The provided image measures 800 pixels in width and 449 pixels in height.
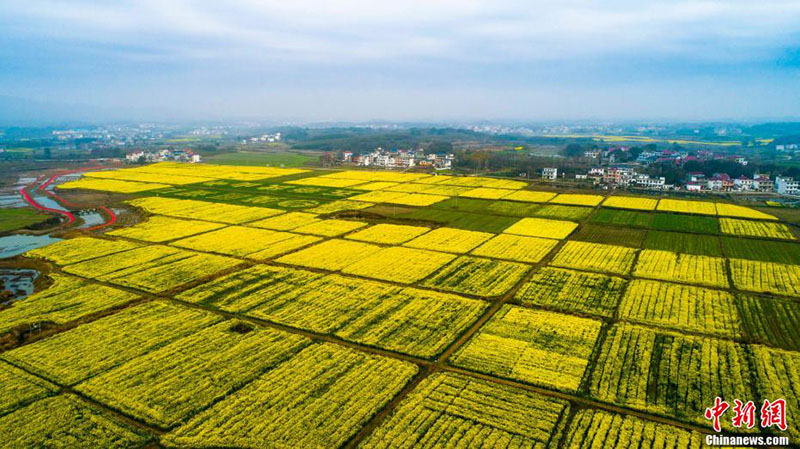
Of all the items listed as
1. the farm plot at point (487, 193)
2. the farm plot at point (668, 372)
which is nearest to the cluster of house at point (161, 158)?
the farm plot at point (487, 193)

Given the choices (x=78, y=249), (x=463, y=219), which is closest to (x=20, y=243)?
(x=78, y=249)

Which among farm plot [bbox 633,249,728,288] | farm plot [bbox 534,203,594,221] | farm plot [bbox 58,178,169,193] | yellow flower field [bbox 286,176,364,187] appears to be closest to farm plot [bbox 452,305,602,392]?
farm plot [bbox 633,249,728,288]

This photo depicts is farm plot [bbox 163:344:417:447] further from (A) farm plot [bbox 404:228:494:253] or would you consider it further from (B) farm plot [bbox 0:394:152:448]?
(A) farm plot [bbox 404:228:494:253]

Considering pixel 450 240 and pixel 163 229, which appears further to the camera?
pixel 163 229

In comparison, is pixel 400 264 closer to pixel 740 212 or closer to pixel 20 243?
pixel 20 243

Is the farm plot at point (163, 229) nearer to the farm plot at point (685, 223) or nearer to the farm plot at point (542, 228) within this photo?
the farm plot at point (542, 228)
